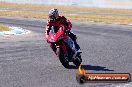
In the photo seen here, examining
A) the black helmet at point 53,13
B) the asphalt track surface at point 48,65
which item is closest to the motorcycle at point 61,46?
the asphalt track surface at point 48,65

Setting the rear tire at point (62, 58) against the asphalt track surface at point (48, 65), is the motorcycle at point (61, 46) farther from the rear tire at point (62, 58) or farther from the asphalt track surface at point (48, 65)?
the asphalt track surface at point (48, 65)

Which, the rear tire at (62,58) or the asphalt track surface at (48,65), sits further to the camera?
the rear tire at (62,58)

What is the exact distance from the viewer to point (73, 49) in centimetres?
1292

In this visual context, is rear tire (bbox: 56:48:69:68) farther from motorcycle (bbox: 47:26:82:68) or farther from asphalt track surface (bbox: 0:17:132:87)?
asphalt track surface (bbox: 0:17:132:87)

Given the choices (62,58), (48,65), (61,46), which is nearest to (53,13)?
(61,46)

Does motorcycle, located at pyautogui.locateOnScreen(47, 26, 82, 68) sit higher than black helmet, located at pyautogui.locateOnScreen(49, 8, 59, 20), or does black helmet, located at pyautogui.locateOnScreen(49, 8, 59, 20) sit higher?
black helmet, located at pyautogui.locateOnScreen(49, 8, 59, 20)

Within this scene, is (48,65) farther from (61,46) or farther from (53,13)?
(53,13)

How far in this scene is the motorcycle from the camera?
1264 cm

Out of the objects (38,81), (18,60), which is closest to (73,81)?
(38,81)

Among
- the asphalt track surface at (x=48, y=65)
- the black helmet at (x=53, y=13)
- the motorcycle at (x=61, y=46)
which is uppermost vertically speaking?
the black helmet at (x=53, y=13)

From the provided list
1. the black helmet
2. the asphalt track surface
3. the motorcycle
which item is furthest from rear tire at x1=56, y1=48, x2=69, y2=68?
the black helmet

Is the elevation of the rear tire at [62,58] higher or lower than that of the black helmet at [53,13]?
lower

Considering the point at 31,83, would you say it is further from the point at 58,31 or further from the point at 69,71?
the point at 58,31

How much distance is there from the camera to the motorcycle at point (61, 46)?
1264 cm
